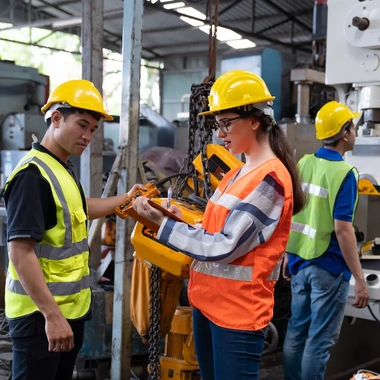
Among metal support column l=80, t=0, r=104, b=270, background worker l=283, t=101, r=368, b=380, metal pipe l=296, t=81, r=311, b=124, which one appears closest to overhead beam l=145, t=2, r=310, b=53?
metal pipe l=296, t=81, r=311, b=124

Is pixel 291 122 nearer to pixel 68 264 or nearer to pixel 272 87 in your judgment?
pixel 272 87

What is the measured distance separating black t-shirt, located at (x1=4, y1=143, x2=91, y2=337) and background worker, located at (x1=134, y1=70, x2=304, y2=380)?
0.27m

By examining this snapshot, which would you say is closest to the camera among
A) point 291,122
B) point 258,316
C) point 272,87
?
point 258,316

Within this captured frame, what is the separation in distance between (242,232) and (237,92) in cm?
42

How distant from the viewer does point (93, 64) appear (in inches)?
123

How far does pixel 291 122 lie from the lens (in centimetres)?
435

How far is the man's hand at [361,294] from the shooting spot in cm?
246

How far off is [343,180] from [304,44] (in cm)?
982

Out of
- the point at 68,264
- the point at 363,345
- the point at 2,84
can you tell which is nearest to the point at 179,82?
the point at 2,84

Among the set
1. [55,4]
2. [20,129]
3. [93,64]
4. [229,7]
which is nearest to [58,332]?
[93,64]

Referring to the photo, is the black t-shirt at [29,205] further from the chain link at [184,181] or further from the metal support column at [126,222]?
the metal support column at [126,222]

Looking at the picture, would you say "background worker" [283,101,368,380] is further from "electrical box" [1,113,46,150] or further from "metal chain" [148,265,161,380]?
"electrical box" [1,113,46,150]

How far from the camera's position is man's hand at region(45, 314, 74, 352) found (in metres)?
1.59

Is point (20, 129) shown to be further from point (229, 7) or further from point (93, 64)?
point (229, 7)
